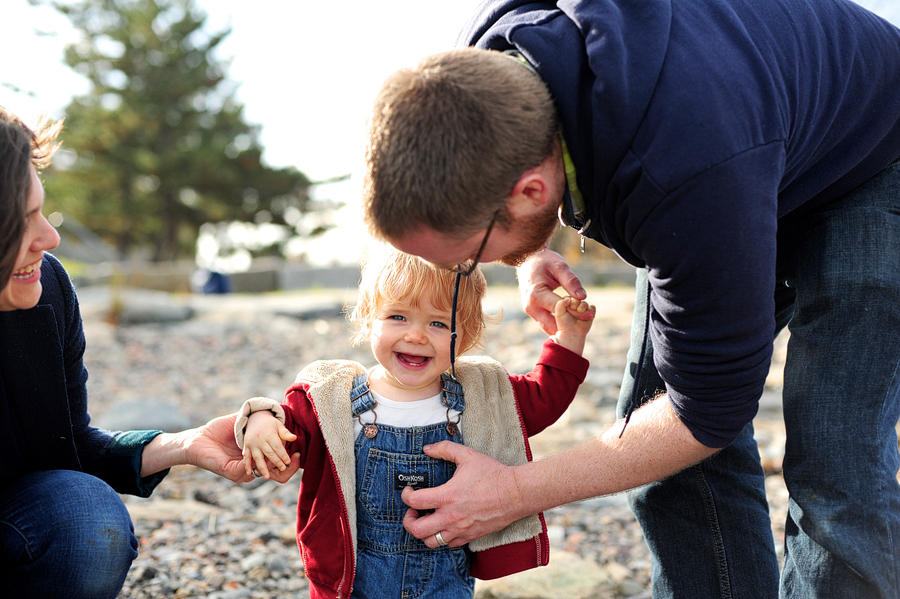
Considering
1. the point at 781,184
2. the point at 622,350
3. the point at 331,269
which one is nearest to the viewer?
the point at 781,184

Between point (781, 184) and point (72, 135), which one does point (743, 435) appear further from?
point (72, 135)

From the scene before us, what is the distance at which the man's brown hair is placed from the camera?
1.55 meters

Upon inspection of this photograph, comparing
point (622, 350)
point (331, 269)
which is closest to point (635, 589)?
point (622, 350)

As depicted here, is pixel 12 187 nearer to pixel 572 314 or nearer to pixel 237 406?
pixel 572 314

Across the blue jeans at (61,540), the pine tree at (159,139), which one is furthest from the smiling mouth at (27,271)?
the pine tree at (159,139)

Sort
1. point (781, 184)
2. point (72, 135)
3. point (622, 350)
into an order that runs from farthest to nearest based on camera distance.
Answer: point (72, 135), point (622, 350), point (781, 184)

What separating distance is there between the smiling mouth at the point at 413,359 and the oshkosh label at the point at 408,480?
0.31 meters

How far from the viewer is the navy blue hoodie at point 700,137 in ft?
4.84

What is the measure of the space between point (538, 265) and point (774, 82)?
0.90 metres

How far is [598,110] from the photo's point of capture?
1.52 meters

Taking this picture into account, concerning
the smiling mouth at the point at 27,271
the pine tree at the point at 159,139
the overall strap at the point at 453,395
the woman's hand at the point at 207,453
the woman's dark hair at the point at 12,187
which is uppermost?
the woman's dark hair at the point at 12,187

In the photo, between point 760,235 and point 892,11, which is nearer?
point 760,235

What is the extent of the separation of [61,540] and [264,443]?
1.64ft

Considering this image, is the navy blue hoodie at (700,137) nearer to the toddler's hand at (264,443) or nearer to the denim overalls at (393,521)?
the denim overalls at (393,521)
